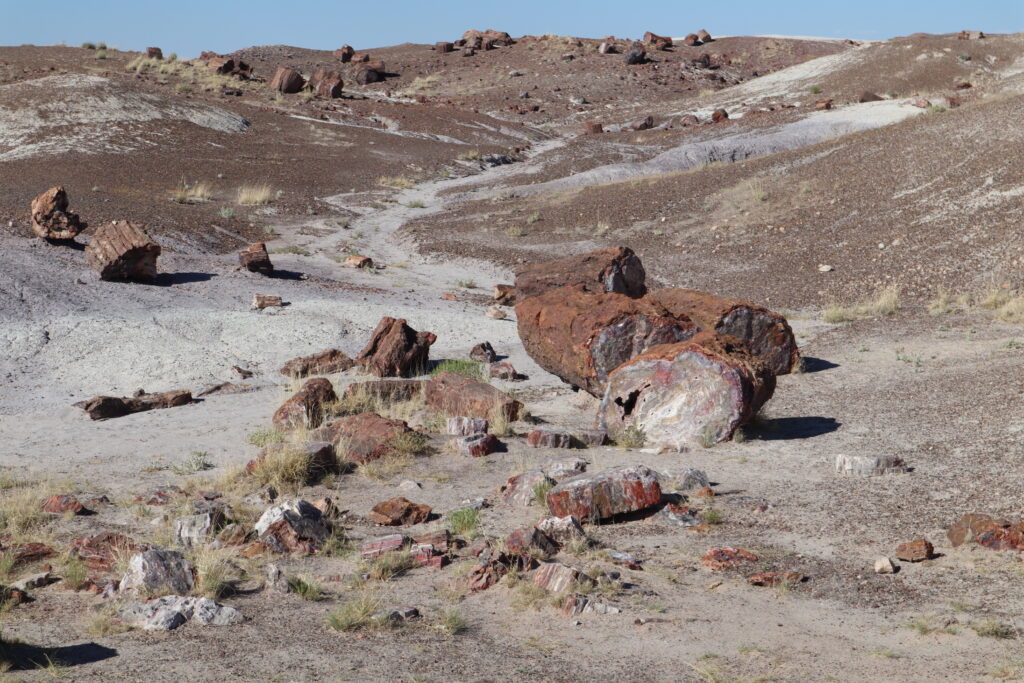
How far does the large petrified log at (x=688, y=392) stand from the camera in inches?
386

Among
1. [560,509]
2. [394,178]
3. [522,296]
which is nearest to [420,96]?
[394,178]

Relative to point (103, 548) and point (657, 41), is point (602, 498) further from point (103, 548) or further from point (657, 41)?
point (657, 41)

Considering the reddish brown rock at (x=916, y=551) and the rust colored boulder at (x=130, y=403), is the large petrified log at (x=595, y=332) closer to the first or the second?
the rust colored boulder at (x=130, y=403)

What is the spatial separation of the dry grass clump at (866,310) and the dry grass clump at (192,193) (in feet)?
57.4

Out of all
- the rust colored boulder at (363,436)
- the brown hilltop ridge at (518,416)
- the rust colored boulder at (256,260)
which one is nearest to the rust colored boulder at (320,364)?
the brown hilltop ridge at (518,416)

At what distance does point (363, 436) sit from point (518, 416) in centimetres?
205

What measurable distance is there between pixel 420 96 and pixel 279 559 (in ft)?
184

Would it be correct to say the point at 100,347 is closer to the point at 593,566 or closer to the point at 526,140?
the point at 593,566

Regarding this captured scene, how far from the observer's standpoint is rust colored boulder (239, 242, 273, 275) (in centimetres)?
1981

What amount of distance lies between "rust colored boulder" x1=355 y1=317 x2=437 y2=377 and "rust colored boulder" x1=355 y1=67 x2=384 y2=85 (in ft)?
178

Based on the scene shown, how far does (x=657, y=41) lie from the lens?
70.9 m

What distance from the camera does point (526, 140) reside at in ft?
152

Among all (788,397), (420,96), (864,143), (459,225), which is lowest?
(788,397)

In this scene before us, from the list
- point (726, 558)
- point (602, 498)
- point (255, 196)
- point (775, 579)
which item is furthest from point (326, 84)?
point (775, 579)
